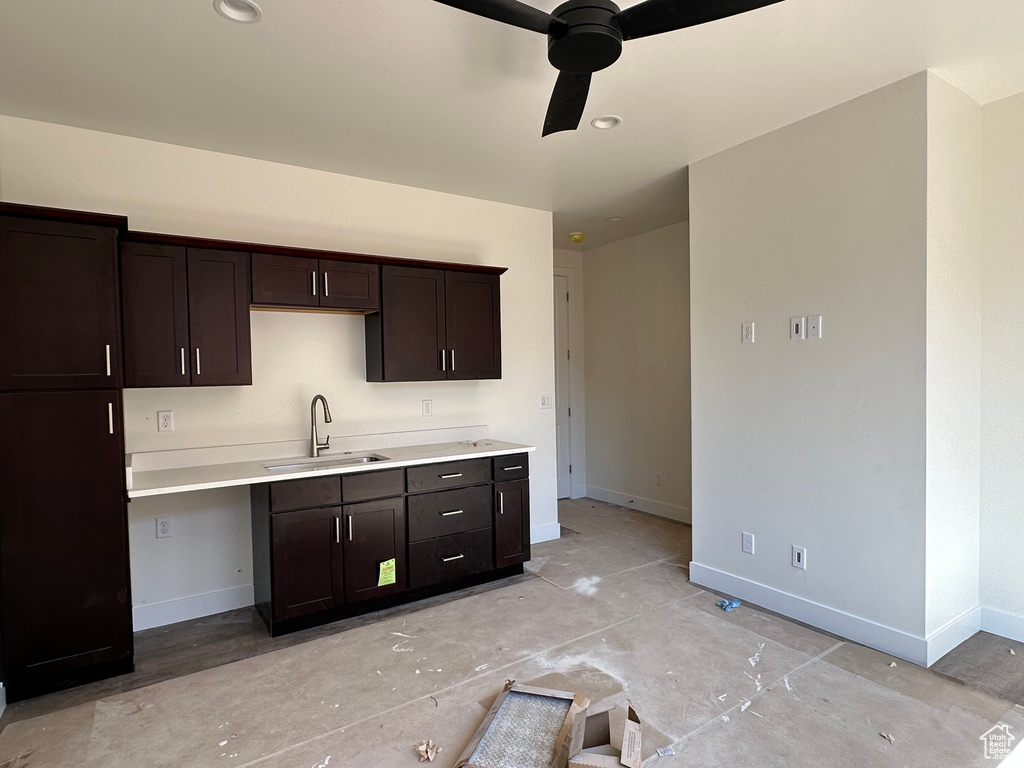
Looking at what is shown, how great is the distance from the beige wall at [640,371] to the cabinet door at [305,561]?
322 cm

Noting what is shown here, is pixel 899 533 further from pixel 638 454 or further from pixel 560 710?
pixel 638 454

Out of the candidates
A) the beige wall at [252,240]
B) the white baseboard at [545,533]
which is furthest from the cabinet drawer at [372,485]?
the white baseboard at [545,533]

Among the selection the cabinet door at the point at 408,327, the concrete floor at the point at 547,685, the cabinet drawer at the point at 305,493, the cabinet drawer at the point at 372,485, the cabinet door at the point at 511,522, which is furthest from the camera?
the cabinet door at the point at 511,522

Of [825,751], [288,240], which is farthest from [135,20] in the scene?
[825,751]

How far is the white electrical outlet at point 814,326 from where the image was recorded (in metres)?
2.93

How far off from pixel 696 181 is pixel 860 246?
3.83 feet

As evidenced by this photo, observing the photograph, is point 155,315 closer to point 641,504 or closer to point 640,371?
point 640,371

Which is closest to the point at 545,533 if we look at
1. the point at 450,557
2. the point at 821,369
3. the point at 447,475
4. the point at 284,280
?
the point at 450,557

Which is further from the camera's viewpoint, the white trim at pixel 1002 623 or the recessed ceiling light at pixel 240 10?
the white trim at pixel 1002 623

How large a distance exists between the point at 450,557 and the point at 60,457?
2.05m

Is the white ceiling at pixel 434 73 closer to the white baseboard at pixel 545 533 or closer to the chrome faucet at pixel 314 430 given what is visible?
the chrome faucet at pixel 314 430

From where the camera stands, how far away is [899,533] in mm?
2633

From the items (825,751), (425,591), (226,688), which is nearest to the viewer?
(825,751)

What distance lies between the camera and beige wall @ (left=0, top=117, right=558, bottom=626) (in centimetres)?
295
